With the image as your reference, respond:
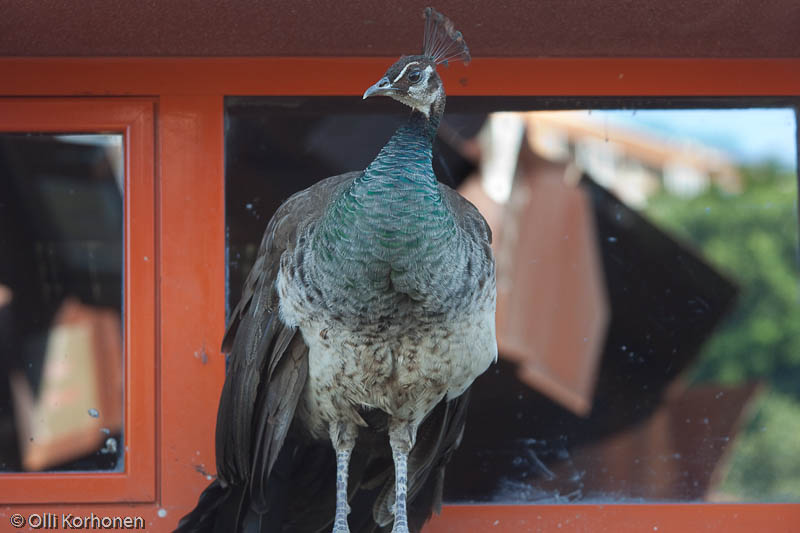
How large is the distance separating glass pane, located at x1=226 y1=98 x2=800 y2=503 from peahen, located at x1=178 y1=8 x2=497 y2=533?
0.44m

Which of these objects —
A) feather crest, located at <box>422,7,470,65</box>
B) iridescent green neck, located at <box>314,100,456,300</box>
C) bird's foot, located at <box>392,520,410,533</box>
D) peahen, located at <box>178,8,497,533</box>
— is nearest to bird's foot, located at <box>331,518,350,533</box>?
peahen, located at <box>178,8,497,533</box>

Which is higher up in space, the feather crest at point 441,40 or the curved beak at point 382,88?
the feather crest at point 441,40

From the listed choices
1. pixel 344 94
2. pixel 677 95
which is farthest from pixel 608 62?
pixel 344 94

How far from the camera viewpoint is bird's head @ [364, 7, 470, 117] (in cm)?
216

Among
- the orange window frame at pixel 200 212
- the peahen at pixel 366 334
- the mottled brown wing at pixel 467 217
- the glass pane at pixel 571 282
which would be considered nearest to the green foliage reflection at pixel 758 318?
the glass pane at pixel 571 282

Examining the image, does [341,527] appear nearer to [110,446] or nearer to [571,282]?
[110,446]

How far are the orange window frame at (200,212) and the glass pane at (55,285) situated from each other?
0.18 meters

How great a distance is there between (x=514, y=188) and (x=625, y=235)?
0.87 meters

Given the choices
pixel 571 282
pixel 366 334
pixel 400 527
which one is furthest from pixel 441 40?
pixel 571 282

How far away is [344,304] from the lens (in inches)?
82.4

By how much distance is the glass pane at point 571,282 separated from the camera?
282 centimetres

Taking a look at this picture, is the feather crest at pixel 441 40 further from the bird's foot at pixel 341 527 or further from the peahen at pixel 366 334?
the bird's foot at pixel 341 527

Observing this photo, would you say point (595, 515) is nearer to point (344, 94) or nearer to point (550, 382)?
point (550, 382)

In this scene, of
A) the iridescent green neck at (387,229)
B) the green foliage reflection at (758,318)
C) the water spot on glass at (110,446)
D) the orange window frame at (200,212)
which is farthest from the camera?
the green foliage reflection at (758,318)
